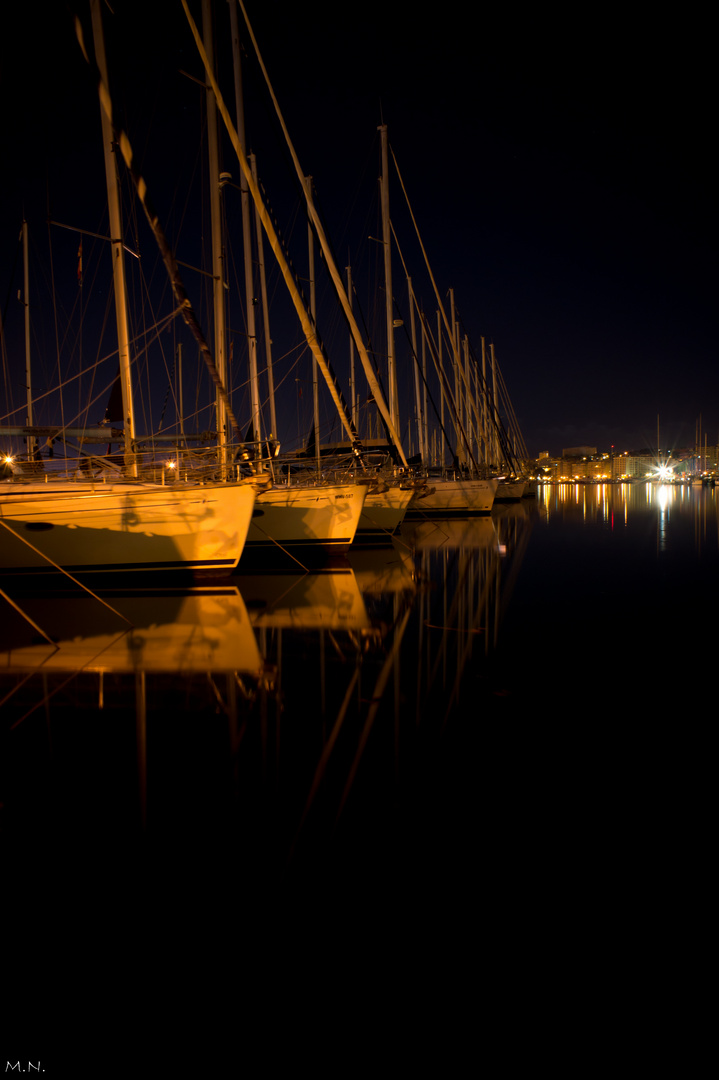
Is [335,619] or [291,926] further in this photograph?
[335,619]

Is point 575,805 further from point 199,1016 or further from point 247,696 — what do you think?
point 247,696

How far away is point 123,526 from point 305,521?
5814mm

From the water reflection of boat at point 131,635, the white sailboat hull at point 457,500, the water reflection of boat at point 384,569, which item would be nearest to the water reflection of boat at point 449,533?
the white sailboat hull at point 457,500

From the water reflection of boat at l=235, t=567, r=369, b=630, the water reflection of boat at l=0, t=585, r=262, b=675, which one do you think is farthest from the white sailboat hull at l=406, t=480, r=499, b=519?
the water reflection of boat at l=0, t=585, r=262, b=675

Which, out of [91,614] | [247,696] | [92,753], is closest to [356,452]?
[91,614]

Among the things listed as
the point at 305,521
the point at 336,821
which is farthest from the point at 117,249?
the point at 336,821

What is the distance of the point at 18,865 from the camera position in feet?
11.4

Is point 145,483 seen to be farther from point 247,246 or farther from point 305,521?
point 247,246

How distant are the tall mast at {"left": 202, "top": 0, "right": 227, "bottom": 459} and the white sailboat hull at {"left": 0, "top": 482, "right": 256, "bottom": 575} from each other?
1673 mm

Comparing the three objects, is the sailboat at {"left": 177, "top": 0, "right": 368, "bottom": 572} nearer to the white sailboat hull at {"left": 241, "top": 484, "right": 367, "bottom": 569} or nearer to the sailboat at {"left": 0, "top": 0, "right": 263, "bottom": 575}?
the white sailboat hull at {"left": 241, "top": 484, "right": 367, "bottom": 569}

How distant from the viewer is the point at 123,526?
12.7 m

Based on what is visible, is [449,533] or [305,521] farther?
[449,533]

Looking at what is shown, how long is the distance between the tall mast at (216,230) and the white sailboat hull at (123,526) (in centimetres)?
167

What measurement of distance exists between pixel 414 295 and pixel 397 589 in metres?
27.2
